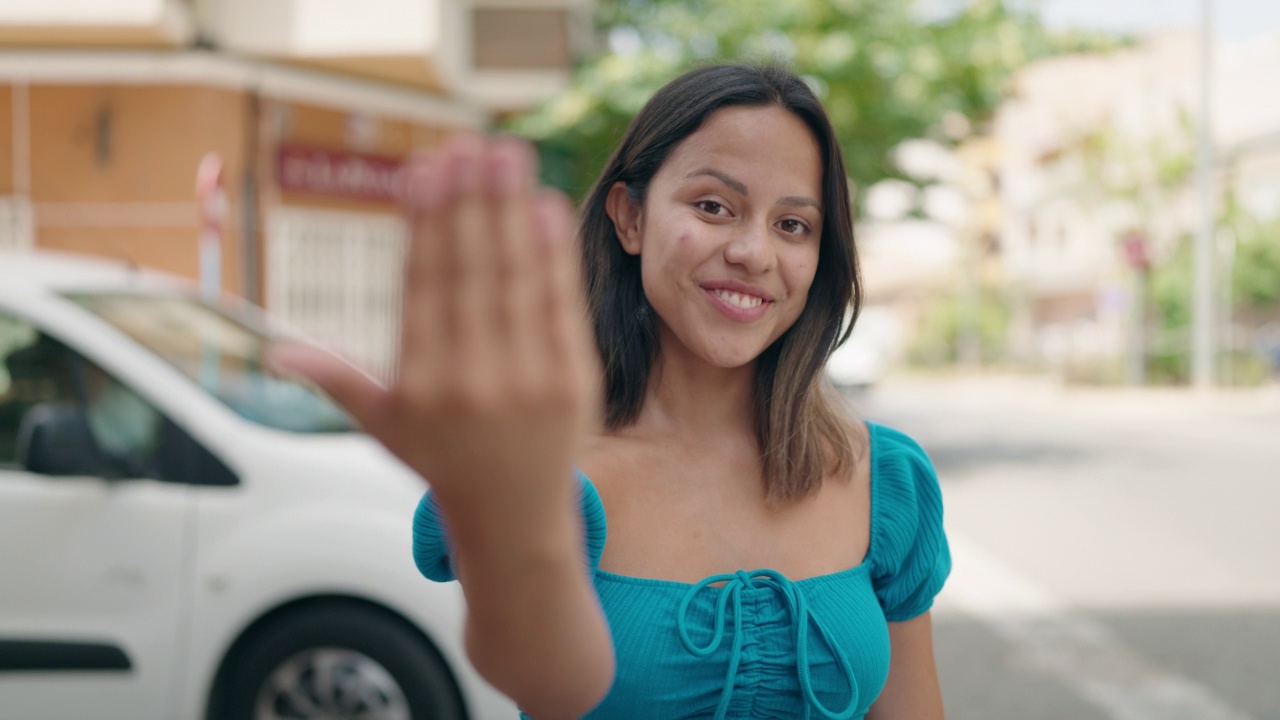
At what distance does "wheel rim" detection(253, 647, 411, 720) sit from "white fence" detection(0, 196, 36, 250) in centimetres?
1081

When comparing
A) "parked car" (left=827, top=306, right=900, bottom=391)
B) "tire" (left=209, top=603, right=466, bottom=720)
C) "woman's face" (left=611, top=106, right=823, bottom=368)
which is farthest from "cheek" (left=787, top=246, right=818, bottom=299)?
"parked car" (left=827, top=306, right=900, bottom=391)

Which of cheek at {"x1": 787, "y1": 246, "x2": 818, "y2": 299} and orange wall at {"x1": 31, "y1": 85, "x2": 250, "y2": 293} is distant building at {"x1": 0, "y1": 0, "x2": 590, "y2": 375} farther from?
cheek at {"x1": 787, "y1": 246, "x2": 818, "y2": 299}

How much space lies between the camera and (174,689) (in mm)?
3488

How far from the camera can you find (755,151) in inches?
61.2

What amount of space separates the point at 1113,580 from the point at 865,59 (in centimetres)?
634

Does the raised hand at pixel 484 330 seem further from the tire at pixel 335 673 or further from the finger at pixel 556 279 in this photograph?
the tire at pixel 335 673

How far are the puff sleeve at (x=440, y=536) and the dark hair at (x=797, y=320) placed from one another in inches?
9.6

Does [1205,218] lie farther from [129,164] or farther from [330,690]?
[330,690]

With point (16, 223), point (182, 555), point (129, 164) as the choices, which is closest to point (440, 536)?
point (182, 555)

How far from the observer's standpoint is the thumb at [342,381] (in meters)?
0.80

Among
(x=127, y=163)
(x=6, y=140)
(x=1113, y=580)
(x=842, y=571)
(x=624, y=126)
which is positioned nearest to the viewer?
(x=842, y=571)

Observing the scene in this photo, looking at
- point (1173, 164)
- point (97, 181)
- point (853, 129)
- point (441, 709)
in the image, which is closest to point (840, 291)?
point (441, 709)

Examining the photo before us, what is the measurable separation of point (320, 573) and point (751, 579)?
7.57 feet

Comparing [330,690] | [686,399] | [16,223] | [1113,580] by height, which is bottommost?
[1113,580]
